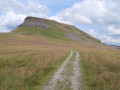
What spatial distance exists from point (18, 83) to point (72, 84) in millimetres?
3466

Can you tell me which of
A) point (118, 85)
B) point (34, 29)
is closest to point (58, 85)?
point (118, 85)

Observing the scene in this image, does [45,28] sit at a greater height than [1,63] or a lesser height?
greater

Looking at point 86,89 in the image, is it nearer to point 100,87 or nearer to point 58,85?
point 100,87

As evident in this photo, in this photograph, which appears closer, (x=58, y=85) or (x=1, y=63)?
(x=58, y=85)

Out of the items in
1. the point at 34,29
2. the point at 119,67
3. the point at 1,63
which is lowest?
the point at 1,63

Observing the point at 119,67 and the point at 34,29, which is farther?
the point at 34,29

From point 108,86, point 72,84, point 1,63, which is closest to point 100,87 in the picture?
point 108,86

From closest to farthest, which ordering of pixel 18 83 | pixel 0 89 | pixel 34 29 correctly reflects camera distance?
pixel 0 89 < pixel 18 83 < pixel 34 29

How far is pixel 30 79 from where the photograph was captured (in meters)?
8.44

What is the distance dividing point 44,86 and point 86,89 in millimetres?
2626

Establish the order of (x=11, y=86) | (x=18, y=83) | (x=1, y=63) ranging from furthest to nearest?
1. (x=1, y=63)
2. (x=18, y=83)
3. (x=11, y=86)

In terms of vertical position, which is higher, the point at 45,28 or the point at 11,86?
the point at 45,28

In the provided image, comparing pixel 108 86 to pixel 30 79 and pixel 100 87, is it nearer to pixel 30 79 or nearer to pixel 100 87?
pixel 100 87

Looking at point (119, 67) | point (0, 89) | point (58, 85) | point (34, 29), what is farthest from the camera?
point (34, 29)
